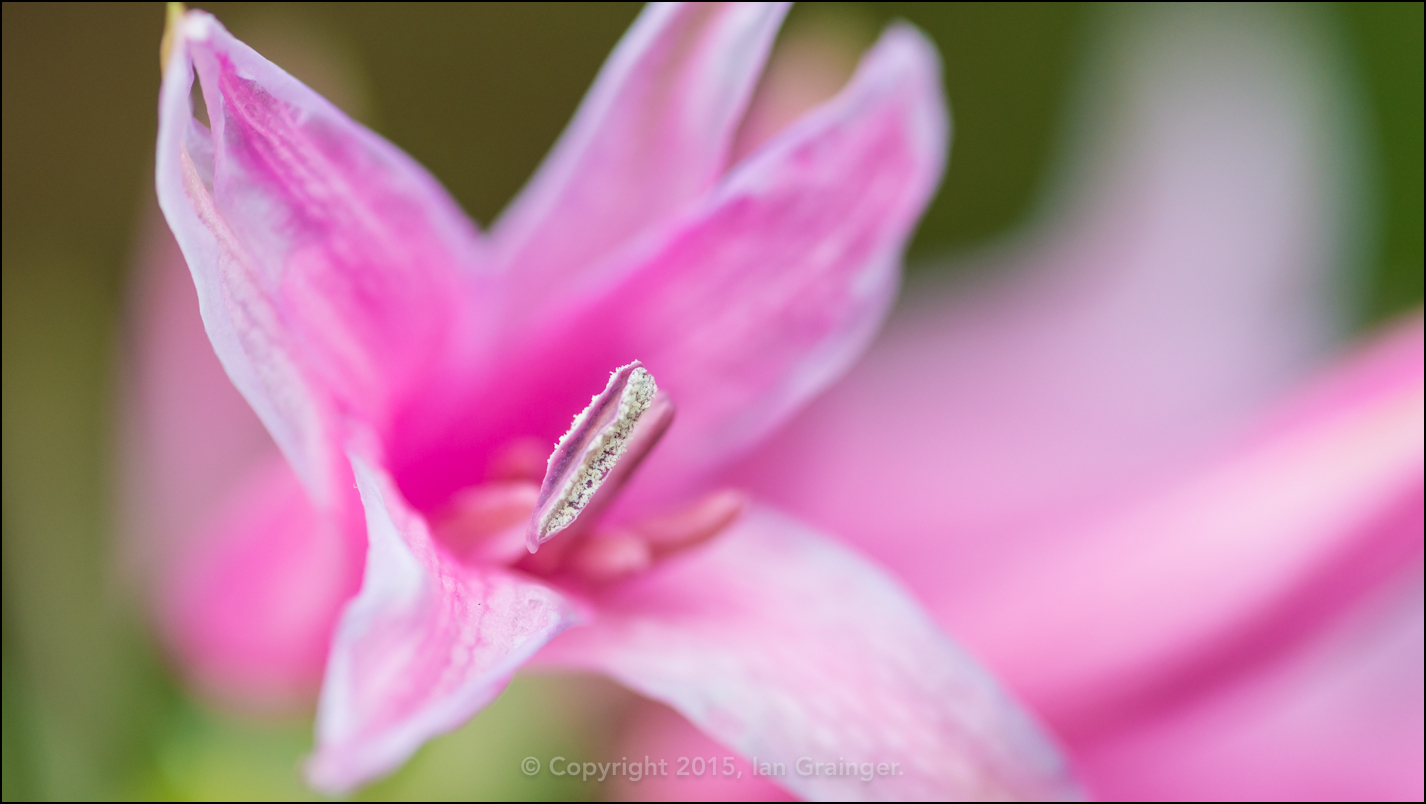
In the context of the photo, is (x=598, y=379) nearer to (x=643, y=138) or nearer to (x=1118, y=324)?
(x=643, y=138)

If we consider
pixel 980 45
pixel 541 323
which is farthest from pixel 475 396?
pixel 980 45

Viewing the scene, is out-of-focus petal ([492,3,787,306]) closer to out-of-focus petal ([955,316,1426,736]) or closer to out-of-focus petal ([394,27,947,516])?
out-of-focus petal ([394,27,947,516])

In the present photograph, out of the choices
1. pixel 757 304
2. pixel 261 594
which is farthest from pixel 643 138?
pixel 261 594

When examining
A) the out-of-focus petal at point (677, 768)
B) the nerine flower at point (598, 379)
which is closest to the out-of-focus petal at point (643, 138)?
the nerine flower at point (598, 379)

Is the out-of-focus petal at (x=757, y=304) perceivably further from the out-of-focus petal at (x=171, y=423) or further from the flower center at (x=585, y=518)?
the out-of-focus petal at (x=171, y=423)

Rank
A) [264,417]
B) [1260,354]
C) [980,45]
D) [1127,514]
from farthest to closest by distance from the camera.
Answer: [980,45] → [1260,354] → [1127,514] → [264,417]

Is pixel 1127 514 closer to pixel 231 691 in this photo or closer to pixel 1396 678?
pixel 1396 678
